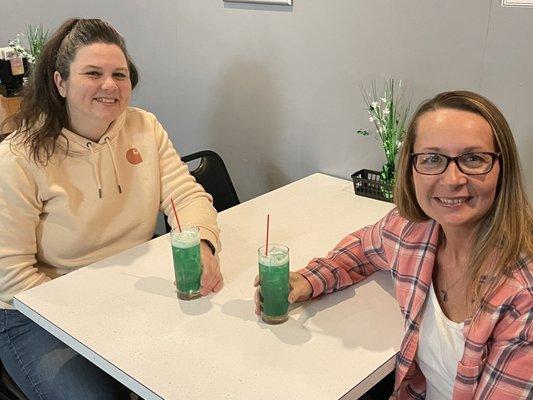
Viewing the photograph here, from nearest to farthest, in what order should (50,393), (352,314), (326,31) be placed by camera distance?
1. (352,314)
2. (50,393)
3. (326,31)

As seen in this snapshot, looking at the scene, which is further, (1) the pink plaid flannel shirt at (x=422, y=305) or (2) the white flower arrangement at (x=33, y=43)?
(2) the white flower arrangement at (x=33, y=43)

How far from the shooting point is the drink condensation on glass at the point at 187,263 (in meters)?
1.41

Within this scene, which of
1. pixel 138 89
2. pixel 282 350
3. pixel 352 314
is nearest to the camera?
pixel 282 350

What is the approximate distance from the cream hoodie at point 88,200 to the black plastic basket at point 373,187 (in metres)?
0.55

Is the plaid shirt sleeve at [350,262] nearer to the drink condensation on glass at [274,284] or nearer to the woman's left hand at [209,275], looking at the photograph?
the drink condensation on glass at [274,284]

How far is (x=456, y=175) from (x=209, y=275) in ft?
2.20

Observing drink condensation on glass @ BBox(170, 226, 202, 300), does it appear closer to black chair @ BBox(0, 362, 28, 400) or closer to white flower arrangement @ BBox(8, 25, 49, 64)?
black chair @ BBox(0, 362, 28, 400)

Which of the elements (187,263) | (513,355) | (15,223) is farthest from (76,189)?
(513,355)

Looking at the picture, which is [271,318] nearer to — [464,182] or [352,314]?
[352,314]

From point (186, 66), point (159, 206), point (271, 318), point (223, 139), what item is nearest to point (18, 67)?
point (186, 66)

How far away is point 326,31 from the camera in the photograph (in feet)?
6.99

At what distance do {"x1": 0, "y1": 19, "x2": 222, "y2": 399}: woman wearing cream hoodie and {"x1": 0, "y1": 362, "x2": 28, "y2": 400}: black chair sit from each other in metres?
0.07

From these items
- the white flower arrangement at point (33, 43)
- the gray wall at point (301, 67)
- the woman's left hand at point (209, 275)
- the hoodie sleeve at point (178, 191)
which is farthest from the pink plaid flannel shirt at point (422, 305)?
the white flower arrangement at point (33, 43)

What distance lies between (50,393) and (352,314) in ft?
2.67
